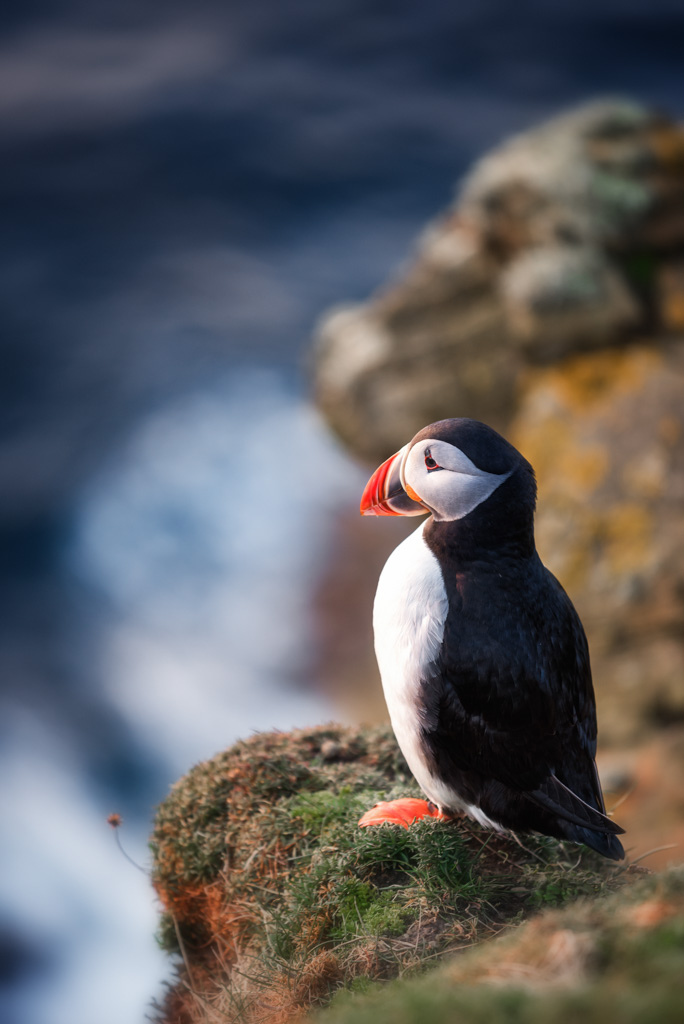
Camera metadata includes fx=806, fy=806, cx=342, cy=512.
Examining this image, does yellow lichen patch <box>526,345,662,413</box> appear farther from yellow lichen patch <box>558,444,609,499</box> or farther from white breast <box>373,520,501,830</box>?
white breast <box>373,520,501,830</box>

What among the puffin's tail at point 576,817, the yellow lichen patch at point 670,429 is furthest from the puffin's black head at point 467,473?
the yellow lichen patch at point 670,429

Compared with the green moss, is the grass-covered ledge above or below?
above

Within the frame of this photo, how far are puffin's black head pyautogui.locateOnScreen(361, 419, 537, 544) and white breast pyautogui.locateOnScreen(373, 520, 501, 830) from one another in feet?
0.68

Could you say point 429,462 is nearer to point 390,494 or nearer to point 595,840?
point 390,494

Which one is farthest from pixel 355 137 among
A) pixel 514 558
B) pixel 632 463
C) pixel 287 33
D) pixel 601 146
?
pixel 514 558

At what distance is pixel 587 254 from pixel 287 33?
7.36 metres

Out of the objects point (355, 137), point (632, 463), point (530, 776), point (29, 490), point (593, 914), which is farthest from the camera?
point (355, 137)

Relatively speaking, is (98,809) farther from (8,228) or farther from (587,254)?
(8,228)

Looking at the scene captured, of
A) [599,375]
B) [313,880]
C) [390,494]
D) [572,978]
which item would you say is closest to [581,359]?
[599,375]

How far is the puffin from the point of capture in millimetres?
2543

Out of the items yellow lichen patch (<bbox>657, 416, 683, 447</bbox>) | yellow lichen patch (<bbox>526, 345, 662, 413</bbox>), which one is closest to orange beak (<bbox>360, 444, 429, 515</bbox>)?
yellow lichen patch (<bbox>657, 416, 683, 447</bbox>)

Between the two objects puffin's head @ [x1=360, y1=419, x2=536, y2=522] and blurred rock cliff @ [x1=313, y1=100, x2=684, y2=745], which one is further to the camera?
blurred rock cliff @ [x1=313, y1=100, x2=684, y2=745]

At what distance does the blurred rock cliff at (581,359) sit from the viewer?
6.38 meters

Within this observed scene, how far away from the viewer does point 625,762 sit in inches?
240
